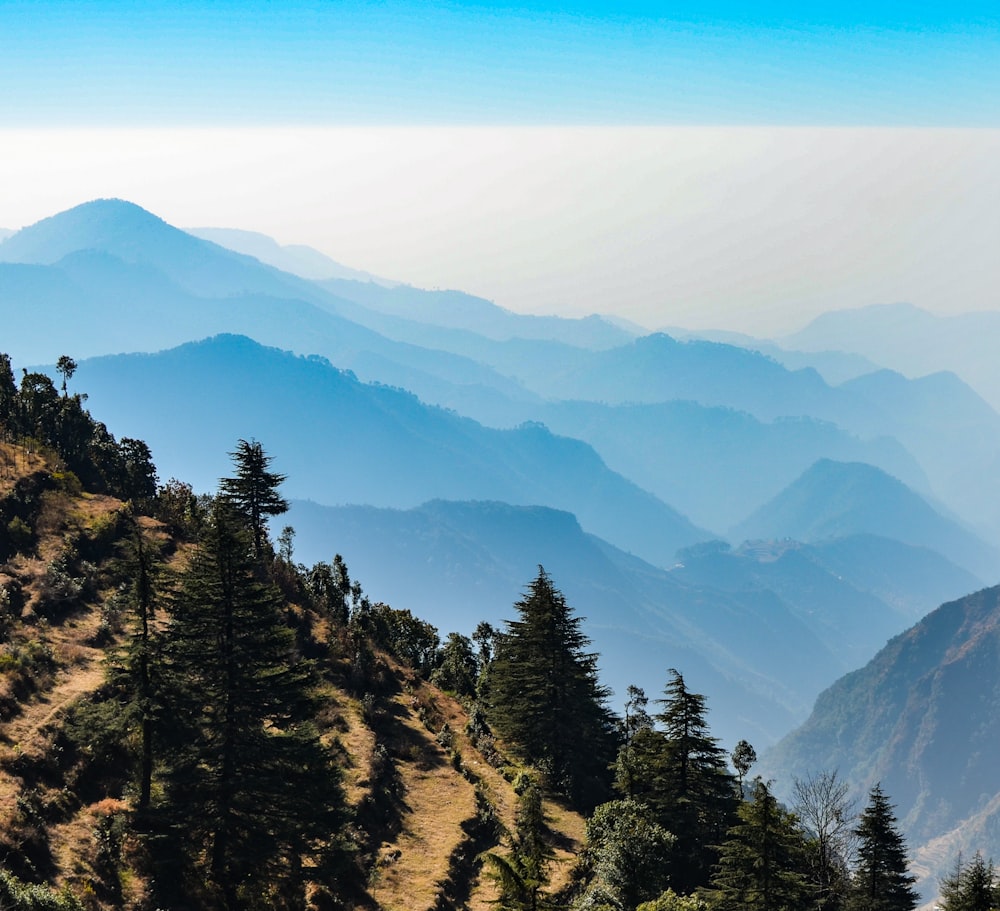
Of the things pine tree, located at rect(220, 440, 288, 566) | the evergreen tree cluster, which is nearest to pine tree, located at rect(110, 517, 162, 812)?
pine tree, located at rect(220, 440, 288, 566)

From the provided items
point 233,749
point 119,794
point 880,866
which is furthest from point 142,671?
point 880,866

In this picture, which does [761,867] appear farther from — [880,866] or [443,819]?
[443,819]

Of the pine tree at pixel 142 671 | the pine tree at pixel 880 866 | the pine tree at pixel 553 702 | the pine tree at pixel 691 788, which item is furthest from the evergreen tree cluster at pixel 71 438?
the pine tree at pixel 880 866

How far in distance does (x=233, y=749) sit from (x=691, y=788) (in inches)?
1110

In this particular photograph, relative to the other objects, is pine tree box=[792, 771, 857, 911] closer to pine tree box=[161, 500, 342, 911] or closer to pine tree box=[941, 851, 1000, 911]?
pine tree box=[941, 851, 1000, 911]

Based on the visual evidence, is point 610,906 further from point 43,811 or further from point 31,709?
point 31,709

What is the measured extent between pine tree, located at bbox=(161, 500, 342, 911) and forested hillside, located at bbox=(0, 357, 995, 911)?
0.30 feet

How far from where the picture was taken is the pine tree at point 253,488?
63531 millimetres

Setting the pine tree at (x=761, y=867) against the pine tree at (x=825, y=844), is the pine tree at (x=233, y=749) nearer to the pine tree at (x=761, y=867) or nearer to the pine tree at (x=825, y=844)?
the pine tree at (x=761, y=867)

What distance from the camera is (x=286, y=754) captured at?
3397cm

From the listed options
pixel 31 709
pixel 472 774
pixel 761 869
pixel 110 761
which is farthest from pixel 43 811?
pixel 761 869

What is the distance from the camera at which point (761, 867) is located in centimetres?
3881

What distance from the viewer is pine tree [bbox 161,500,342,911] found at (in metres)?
32.8

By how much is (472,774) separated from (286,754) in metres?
20.1
